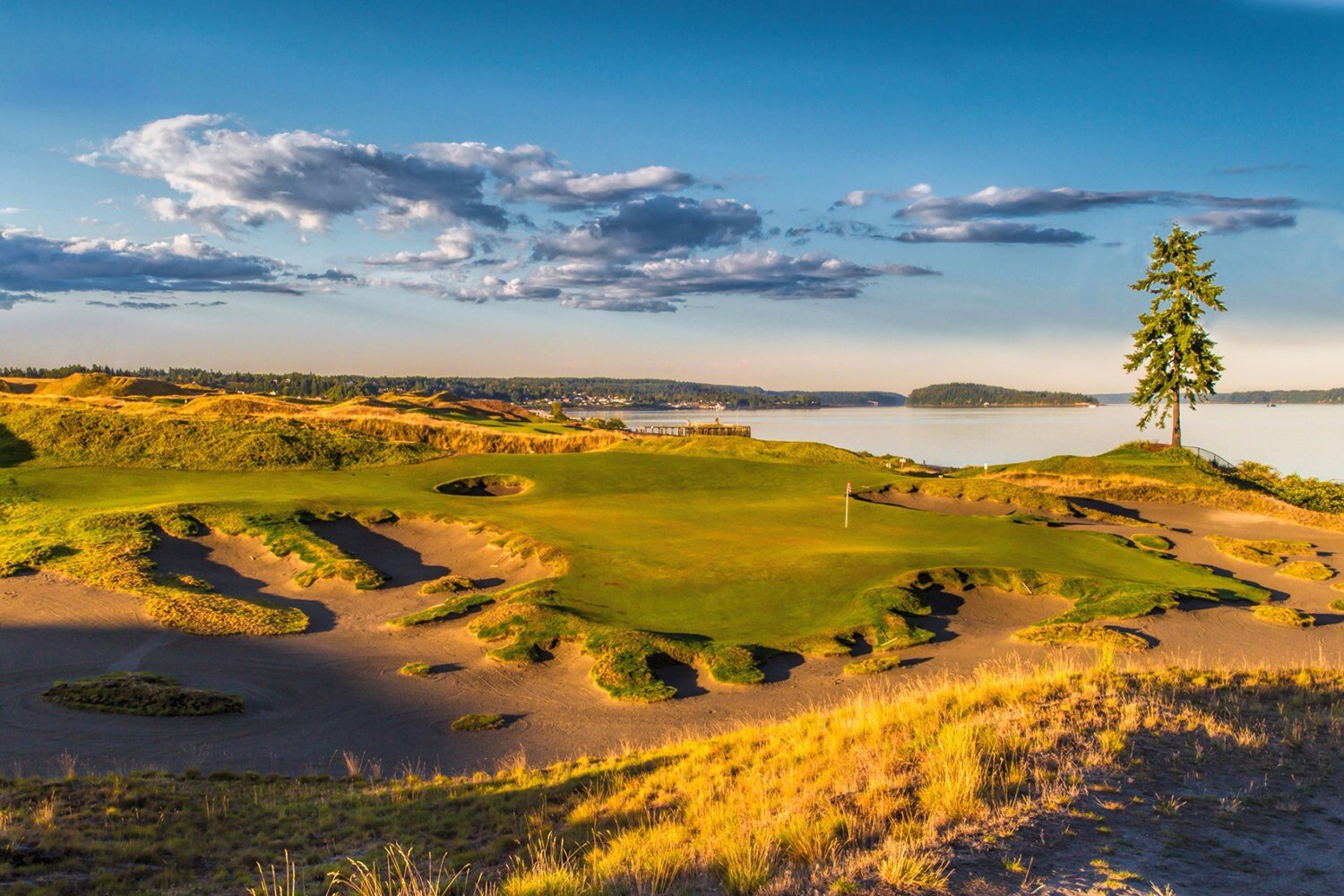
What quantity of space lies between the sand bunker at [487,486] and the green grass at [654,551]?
2.45 feet

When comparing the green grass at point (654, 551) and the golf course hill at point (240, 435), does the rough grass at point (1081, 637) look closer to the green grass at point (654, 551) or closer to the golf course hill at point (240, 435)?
the green grass at point (654, 551)

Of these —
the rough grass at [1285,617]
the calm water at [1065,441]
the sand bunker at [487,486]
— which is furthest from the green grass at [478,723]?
the calm water at [1065,441]

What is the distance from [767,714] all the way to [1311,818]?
9.28 metres

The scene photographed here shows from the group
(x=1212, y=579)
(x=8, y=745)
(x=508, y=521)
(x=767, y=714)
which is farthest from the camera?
(x=508, y=521)

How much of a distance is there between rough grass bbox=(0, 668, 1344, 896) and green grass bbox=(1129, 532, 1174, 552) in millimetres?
21052

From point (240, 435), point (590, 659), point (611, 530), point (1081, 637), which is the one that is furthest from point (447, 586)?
point (240, 435)

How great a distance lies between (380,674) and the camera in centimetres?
1861

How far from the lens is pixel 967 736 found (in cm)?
947

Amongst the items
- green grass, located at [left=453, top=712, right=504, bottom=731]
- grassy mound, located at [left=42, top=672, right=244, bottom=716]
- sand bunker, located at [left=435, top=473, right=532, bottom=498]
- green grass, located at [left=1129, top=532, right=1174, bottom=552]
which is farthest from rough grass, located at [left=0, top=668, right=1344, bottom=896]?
sand bunker, located at [left=435, top=473, right=532, bottom=498]

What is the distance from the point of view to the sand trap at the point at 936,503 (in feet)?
136

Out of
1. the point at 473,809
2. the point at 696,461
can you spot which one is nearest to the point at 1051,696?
the point at 473,809

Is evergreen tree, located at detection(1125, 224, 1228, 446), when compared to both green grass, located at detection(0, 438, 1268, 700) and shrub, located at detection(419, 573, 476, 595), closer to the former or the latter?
green grass, located at detection(0, 438, 1268, 700)

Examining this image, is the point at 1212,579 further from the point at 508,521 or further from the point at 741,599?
the point at 508,521

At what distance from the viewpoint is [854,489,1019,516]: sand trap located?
4153 centimetres
